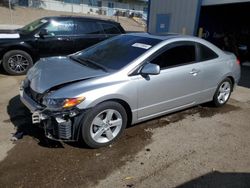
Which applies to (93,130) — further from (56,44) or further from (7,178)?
(56,44)

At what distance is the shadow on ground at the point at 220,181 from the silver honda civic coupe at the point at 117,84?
125cm

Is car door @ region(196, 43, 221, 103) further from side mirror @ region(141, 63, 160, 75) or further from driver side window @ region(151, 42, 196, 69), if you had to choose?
side mirror @ region(141, 63, 160, 75)

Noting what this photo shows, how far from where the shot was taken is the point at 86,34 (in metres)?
7.78

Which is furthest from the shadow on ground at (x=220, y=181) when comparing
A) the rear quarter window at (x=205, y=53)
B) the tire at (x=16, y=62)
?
the tire at (x=16, y=62)

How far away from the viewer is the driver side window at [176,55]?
155 inches

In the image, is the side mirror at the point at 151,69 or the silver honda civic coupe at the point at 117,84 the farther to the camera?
the side mirror at the point at 151,69

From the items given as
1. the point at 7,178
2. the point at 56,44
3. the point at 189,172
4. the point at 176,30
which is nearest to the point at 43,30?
the point at 56,44

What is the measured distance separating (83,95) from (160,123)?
1752 mm

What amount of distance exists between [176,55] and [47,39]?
4.37 m

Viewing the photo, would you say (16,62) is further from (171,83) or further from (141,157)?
(141,157)

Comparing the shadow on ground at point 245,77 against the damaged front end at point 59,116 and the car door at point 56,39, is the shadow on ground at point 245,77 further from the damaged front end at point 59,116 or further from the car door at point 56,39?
the damaged front end at point 59,116

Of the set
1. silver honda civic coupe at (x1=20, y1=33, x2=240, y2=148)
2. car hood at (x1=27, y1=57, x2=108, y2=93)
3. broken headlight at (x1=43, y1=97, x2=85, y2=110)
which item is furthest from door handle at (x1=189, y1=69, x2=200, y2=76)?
broken headlight at (x1=43, y1=97, x2=85, y2=110)

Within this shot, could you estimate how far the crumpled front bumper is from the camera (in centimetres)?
308

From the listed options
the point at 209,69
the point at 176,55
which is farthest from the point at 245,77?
the point at 176,55
